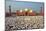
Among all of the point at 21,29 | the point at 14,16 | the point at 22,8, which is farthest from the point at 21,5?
the point at 21,29

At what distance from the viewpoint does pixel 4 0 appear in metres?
0.93

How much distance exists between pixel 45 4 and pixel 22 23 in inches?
14.7

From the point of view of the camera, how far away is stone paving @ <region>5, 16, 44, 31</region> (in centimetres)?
94

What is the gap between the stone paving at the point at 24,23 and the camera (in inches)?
37.1

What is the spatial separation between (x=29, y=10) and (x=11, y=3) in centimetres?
23

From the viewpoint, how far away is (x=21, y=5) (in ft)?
3.15

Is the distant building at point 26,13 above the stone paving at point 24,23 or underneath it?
above

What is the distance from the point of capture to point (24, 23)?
37.9 inches

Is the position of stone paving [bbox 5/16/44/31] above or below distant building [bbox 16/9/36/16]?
below

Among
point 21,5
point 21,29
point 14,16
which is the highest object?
point 21,5

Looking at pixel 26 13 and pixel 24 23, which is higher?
pixel 26 13

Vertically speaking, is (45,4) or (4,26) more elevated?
(45,4)
